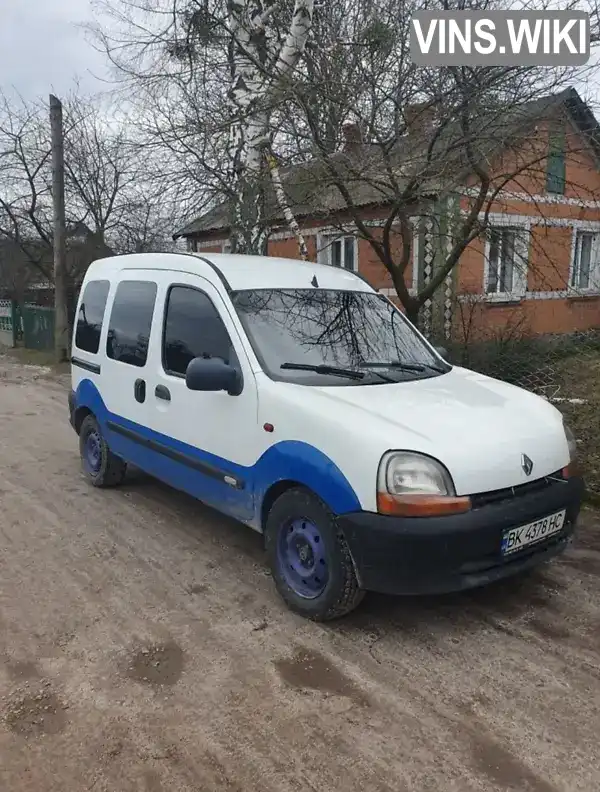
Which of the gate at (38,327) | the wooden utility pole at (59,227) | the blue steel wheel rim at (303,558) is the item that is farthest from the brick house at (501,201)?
the gate at (38,327)

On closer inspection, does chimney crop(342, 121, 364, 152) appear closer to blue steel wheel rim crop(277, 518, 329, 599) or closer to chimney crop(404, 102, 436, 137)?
chimney crop(404, 102, 436, 137)

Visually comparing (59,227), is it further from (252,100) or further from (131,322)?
(131,322)

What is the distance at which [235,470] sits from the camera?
3.92m

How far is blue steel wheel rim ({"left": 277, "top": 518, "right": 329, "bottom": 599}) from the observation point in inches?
134

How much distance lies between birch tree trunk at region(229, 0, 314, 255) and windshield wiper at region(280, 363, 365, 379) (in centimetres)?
450

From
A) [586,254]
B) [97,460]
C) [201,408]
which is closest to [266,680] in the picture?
[201,408]

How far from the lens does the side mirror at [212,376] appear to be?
12.1 feet

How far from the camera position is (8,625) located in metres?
3.49

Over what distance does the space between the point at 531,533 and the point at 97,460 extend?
405 cm

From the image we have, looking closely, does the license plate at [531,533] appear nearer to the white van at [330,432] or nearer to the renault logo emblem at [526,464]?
the white van at [330,432]

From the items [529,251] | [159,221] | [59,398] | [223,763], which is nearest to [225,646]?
[223,763]

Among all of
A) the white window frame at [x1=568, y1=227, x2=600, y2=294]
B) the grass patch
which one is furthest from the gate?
the white window frame at [x1=568, y1=227, x2=600, y2=294]

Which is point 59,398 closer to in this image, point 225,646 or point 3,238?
point 225,646

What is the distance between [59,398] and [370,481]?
30.8ft
